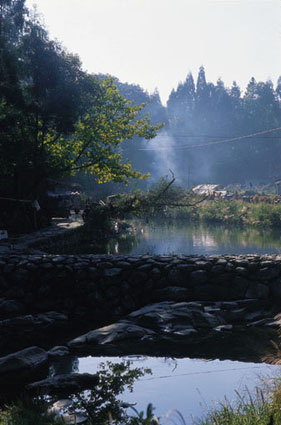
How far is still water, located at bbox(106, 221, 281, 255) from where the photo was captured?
18891mm

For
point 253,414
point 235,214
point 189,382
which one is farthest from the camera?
point 235,214

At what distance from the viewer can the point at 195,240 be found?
21.9m

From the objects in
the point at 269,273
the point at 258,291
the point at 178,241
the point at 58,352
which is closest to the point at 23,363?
the point at 58,352

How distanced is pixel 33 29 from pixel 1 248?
300 inches

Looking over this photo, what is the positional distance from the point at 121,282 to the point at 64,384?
4535 millimetres

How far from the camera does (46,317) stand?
910 centimetres

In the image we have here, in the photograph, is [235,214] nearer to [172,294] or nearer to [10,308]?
[172,294]

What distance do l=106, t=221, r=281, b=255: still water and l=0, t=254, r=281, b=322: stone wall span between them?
8.07 metres

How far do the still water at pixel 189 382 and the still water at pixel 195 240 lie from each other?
11.6m

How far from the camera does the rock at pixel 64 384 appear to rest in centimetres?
545

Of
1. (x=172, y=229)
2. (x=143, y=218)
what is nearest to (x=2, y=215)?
(x=172, y=229)

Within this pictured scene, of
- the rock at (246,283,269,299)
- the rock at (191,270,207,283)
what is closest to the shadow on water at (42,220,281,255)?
the rock at (191,270,207,283)

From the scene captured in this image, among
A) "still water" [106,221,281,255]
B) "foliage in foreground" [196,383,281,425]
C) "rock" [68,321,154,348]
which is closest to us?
"foliage in foreground" [196,383,281,425]

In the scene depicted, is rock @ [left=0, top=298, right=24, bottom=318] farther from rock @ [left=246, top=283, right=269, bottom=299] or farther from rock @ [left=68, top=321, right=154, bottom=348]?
rock @ [left=246, top=283, right=269, bottom=299]
